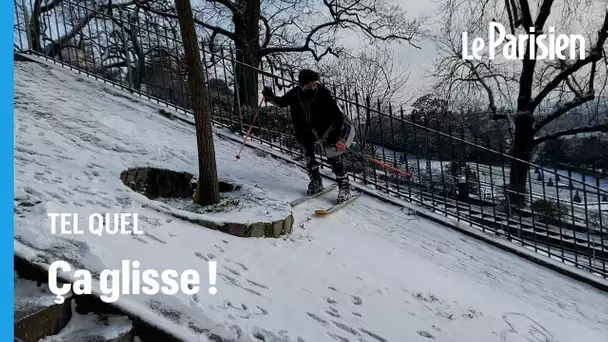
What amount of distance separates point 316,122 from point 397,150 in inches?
126

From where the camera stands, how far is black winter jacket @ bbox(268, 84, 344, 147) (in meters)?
5.09

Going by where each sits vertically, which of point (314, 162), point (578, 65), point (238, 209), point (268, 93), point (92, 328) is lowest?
point (92, 328)

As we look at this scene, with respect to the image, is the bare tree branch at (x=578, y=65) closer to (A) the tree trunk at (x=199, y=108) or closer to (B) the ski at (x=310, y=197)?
(B) the ski at (x=310, y=197)

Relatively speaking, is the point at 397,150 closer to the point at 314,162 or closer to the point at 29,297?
the point at 314,162

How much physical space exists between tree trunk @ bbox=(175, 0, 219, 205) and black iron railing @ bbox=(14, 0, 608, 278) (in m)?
2.89

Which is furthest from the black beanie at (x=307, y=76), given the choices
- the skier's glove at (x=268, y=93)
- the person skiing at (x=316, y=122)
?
the skier's glove at (x=268, y=93)

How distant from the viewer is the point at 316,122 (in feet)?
17.0

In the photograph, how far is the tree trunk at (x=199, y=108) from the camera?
3.67 meters

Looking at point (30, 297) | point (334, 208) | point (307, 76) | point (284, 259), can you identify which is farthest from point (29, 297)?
point (307, 76)

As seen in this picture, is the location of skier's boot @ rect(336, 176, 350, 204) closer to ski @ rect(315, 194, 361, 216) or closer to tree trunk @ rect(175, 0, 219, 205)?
ski @ rect(315, 194, 361, 216)

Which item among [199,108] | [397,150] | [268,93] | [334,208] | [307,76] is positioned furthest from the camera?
[397,150]

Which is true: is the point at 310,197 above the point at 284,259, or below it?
above

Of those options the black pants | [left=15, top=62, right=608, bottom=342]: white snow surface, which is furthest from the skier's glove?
[left=15, top=62, right=608, bottom=342]: white snow surface

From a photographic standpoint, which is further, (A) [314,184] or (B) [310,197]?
(A) [314,184]
